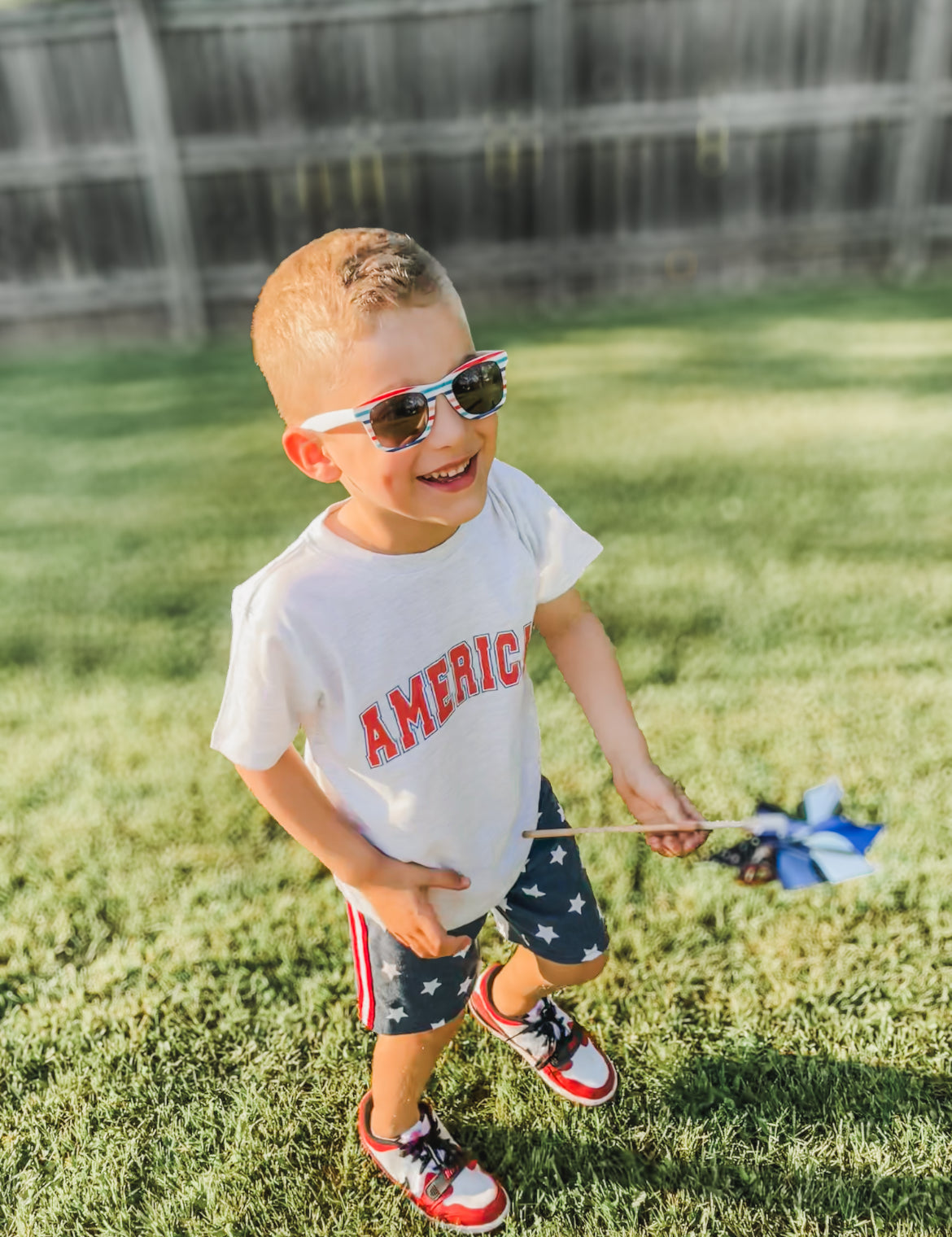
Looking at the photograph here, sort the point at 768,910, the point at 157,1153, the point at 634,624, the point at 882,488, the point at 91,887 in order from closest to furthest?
1. the point at 157,1153
2. the point at 768,910
3. the point at 91,887
4. the point at 634,624
5. the point at 882,488

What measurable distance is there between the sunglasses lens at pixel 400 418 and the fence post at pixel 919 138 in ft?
23.9

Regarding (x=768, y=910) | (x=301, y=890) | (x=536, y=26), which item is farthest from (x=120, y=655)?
(x=536, y=26)

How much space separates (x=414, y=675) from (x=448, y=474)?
27 centimetres

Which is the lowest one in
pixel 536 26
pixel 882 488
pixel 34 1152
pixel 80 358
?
pixel 80 358

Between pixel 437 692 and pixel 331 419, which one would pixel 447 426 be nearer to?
pixel 331 419

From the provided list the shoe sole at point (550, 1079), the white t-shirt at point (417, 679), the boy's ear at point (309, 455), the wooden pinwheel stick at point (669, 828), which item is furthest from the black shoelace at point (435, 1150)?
the boy's ear at point (309, 455)

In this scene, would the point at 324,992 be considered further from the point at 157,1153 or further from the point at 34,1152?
the point at 34,1152

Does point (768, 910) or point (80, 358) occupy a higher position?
point (768, 910)

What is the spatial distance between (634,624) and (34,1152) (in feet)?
6.83

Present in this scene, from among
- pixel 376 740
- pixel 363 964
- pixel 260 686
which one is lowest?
pixel 363 964

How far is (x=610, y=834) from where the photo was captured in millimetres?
2414

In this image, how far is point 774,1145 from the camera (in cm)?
170

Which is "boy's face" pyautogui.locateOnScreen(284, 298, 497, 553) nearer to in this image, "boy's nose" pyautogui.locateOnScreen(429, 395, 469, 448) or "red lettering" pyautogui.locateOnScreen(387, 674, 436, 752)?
"boy's nose" pyautogui.locateOnScreen(429, 395, 469, 448)

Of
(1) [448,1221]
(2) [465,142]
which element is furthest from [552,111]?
(1) [448,1221]
